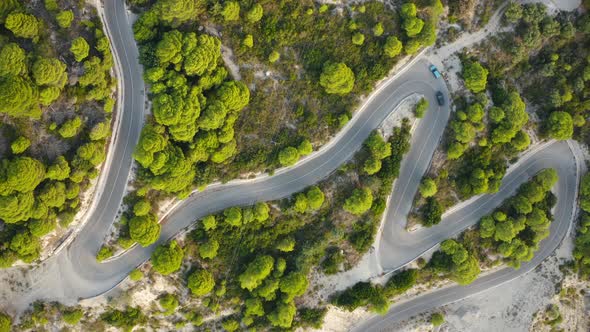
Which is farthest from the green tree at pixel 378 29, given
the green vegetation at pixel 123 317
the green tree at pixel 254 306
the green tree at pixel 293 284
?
the green vegetation at pixel 123 317

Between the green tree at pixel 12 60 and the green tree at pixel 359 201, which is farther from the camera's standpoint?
the green tree at pixel 359 201

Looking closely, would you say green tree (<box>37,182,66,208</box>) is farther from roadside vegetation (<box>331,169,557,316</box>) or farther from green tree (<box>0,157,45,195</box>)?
roadside vegetation (<box>331,169,557,316</box>)

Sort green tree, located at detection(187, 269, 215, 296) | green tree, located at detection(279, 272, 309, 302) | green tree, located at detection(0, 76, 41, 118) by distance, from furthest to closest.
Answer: green tree, located at detection(279, 272, 309, 302)
green tree, located at detection(187, 269, 215, 296)
green tree, located at detection(0, 76, 41, 118)

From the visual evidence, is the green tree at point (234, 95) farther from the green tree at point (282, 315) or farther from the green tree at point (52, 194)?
the green tree at point (282, 315)

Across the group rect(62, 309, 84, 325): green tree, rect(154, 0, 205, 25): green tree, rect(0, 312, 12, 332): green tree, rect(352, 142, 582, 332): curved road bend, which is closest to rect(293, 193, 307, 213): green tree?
rect(352, 142, 582, 332): curved road bend

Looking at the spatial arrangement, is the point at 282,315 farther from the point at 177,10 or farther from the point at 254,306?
the point at 177,10

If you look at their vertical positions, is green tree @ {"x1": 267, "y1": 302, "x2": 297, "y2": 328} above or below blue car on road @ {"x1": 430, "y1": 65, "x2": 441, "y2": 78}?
below

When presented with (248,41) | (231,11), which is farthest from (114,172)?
(231,11)
